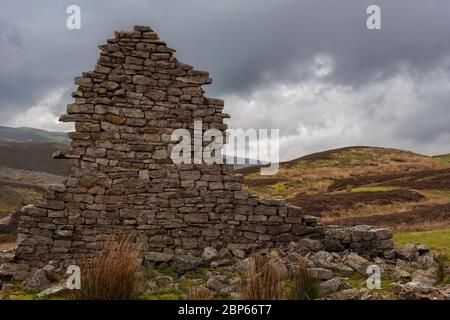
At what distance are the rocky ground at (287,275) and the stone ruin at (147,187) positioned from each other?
33 centimetres

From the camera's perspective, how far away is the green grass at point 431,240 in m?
12.5

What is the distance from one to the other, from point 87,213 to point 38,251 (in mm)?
1298

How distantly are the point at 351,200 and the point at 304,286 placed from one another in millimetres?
22034

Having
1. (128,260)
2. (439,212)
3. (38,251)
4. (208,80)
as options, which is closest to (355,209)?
(439,212)

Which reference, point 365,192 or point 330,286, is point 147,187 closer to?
point 330,286

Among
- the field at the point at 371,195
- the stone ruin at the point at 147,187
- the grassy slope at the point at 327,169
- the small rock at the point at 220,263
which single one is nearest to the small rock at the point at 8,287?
the stone ruin at the point at 147,187

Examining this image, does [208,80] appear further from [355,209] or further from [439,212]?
[355,209]

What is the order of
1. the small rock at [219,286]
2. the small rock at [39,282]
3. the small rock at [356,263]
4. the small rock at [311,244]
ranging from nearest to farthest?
the small rock at [219,286]
the small rock at [39,282]
the small rock at [356,263]
the small rock at [311,244]

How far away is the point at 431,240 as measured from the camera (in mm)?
13633

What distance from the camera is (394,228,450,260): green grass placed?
12.5 meters

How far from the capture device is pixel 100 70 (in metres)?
10.8

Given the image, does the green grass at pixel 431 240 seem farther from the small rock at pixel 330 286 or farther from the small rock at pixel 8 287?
the small rock at pixel 8 287

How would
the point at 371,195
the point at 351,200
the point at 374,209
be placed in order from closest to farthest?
the point at 374,209, the point at 351,200, the point at 371,195

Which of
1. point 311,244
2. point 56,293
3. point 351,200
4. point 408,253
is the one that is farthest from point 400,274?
point 351,200
